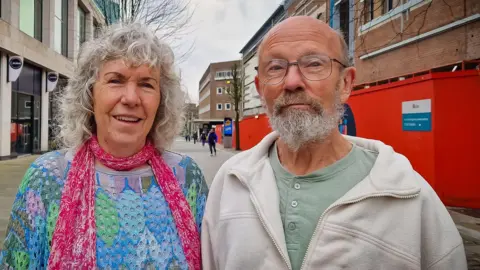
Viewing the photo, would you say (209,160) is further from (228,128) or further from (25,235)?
(25,235)

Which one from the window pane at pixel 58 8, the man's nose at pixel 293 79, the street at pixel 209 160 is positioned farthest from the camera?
the window pane at pixel 58 8

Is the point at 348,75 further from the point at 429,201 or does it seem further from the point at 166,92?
the point at 166,92

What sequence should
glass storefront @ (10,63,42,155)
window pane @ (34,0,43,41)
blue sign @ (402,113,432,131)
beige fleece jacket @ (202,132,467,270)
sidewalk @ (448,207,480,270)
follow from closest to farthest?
beige fleece jacket @ (202,132,467,270) < sidewalk @ (448,207,480,270) < blue sign @ (402,113,432,131) < glass storefront @ (10,63,42,155) < window pane @ (34,0,43,41)

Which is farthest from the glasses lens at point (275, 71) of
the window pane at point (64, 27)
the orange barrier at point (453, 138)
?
the window pane at point (64, 27)

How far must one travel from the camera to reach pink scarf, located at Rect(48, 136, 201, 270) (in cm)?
162

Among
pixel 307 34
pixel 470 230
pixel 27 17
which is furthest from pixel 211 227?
pixel 27 17

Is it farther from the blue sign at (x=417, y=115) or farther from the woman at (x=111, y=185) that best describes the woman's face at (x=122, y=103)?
the blue sign at (x=417, y=115)

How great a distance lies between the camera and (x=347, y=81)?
1.91m

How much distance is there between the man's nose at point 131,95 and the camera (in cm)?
175

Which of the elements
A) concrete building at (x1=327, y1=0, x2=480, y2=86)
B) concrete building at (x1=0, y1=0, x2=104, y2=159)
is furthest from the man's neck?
concrete building at (x1=0, y1=0, x2=104, y2=159)

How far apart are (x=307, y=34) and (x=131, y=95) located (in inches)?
35.1

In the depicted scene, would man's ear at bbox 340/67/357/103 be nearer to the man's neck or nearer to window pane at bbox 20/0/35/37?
the man's neck

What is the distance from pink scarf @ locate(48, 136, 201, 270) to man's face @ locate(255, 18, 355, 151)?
625 mm

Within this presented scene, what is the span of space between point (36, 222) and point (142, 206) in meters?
0.46
